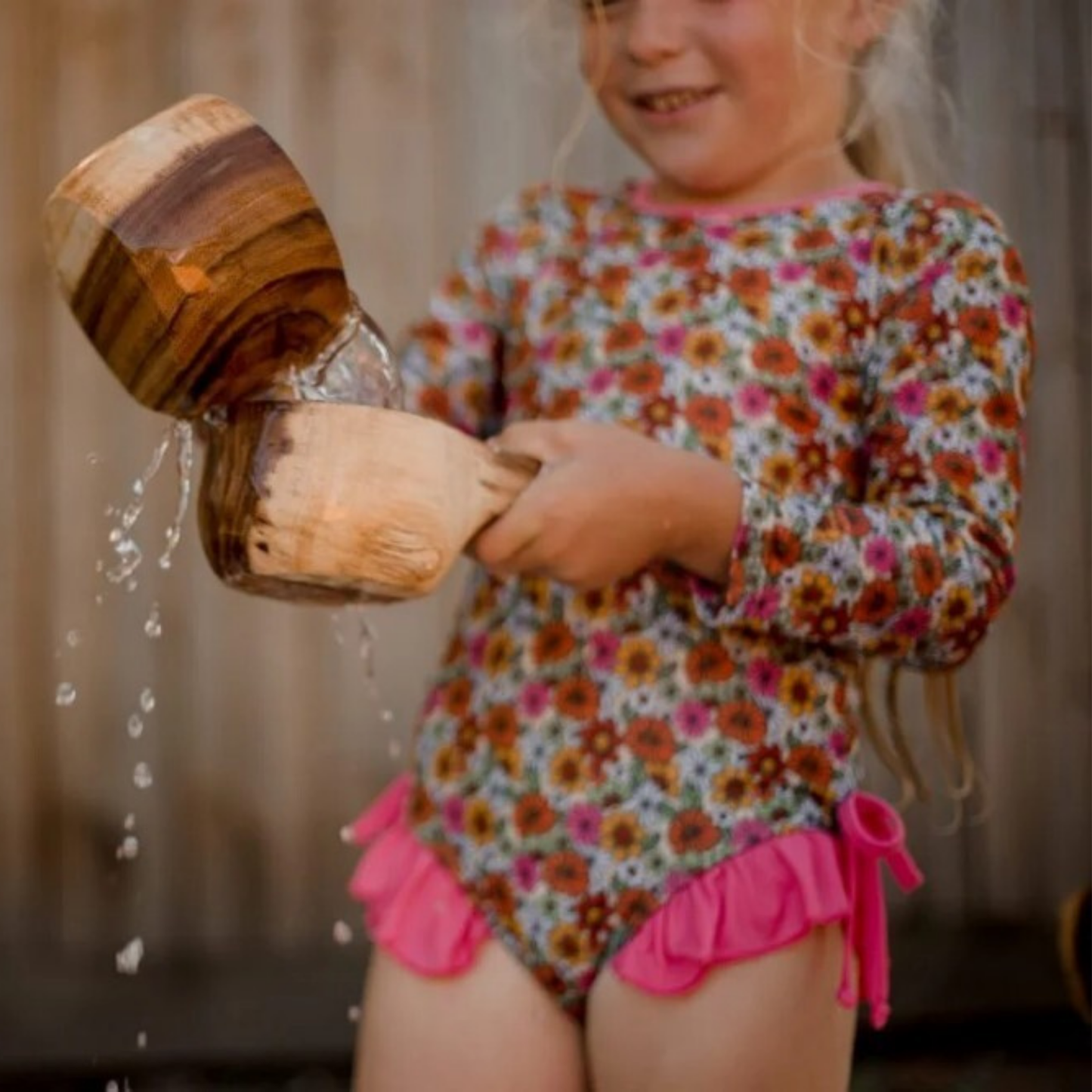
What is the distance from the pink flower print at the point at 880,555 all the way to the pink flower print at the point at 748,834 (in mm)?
160

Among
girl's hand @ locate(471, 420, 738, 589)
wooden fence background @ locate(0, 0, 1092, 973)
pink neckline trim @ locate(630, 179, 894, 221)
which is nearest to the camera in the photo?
girl's hand @ locate(471, 420, 738, 589)

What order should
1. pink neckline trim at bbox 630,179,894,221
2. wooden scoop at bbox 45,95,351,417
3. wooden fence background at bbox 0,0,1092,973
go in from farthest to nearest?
1. wooden fence background at bbox 0,0,1092,973
2. pink neckline trim at bbox 630,179,894,221
3. wooden scoop at bbox 45,95,351,417

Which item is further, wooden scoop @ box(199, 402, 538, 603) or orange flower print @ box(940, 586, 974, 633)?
orange flower print @ box(940, 586, 974, 633)

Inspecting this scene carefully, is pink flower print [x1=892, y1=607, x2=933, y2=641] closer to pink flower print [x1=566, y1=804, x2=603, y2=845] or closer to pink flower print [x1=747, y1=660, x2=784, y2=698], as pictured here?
pink flower print [x1=747, y1=660, x2=784, y2=698]

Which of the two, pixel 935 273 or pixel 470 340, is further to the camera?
pixel 470 340

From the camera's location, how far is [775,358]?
1212mm

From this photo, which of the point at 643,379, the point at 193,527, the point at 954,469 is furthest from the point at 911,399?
the point at 193,527

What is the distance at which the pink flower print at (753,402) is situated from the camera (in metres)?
1.20

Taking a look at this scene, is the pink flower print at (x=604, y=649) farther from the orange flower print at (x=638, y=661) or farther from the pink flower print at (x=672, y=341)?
the pink flower print at (x=672, y=341)

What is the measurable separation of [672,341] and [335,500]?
34cm

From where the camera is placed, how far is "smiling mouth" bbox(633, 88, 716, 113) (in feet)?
4.05

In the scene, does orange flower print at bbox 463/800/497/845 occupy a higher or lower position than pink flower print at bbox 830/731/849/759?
lower

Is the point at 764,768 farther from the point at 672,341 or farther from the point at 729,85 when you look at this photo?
the point at 729,85

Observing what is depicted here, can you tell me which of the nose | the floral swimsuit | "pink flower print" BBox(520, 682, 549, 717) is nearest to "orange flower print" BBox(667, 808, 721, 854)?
the floral swimsuit
